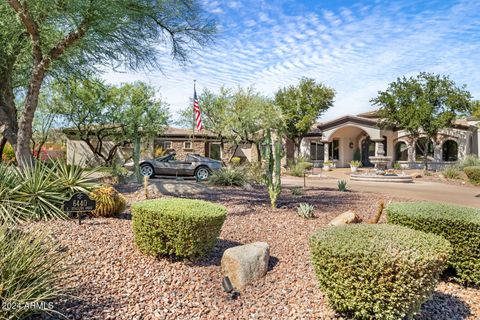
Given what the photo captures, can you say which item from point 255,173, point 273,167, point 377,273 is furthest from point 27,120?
point 255,173

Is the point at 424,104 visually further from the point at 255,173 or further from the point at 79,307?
the point at 79,307

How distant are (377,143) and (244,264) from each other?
27.6 metres

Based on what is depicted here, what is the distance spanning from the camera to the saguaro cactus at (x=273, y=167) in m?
8.15

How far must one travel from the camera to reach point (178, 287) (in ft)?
13.6

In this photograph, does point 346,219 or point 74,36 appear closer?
point 346,219

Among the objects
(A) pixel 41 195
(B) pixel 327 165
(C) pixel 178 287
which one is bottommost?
(C) pixel 178 287

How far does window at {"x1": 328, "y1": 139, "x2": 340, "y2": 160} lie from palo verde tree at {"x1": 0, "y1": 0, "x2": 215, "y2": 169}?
1001 inches

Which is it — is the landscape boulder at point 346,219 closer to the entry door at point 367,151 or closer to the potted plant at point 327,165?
the potted plant at point 327,165

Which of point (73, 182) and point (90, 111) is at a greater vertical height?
point (90, 111)

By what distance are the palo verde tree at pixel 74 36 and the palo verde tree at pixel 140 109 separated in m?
11.1

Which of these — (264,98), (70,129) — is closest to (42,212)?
(70,129)

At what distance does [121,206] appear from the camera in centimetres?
648

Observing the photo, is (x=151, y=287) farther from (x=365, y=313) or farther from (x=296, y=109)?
(x=296, y=109)

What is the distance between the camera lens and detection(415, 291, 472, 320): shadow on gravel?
154 inches
